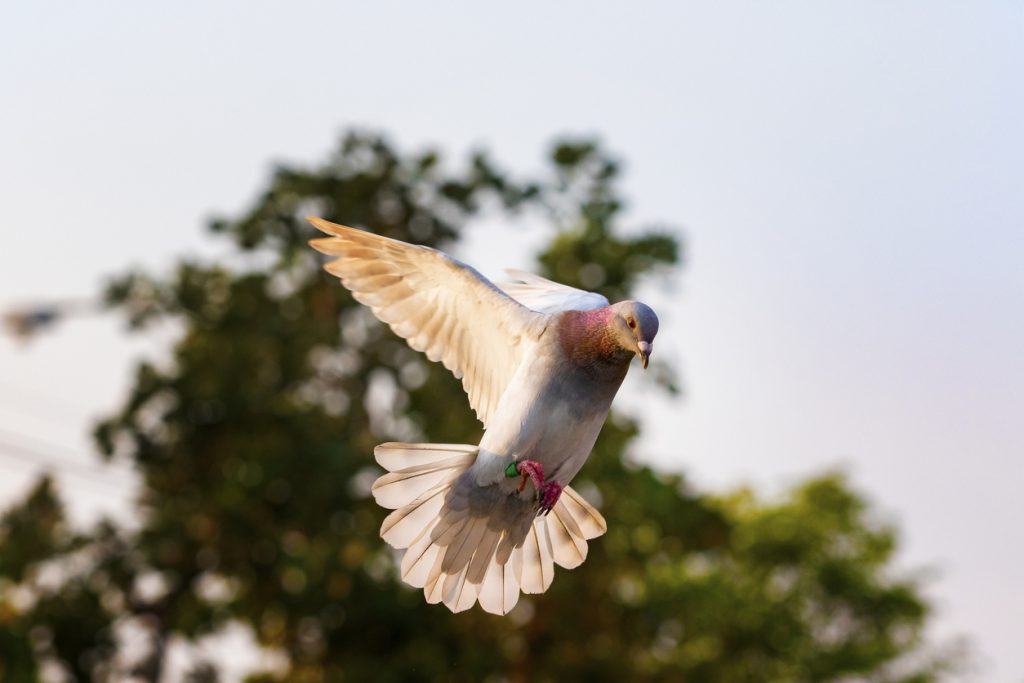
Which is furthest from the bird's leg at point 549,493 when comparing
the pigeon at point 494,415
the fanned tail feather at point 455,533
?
the fanned tail feather at point 455,533

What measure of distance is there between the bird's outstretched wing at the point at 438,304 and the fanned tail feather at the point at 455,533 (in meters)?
0.35

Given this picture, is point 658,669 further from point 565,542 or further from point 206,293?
point 565,542

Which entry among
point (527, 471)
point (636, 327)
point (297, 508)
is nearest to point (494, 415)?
point (527, 471)

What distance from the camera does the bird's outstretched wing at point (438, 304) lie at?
480 cm

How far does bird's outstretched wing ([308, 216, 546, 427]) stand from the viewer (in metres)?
4.80

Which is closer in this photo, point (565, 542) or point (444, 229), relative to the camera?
point (565, 542)

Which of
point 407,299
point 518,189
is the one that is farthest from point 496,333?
point 518,189

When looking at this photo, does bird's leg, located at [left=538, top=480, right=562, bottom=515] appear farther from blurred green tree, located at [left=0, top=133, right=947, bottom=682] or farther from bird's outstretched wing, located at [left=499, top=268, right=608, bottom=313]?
blurred green tree, located at [left=0, top=133, right=947, bottom=682]

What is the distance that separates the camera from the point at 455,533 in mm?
4938

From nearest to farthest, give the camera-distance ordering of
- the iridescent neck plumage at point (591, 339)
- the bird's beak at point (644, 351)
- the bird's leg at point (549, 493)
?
the bird's beak at point (644, 351) < the iridescent neck plumage at point (591, 339) < the bird's leg at point (549, 493)

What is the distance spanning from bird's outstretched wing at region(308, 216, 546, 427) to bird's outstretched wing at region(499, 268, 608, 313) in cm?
20

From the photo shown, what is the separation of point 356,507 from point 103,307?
13.6 ft

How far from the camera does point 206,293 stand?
55.3ft

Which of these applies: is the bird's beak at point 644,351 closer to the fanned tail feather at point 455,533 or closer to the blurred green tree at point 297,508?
the fanned tail feather at point 455,533
